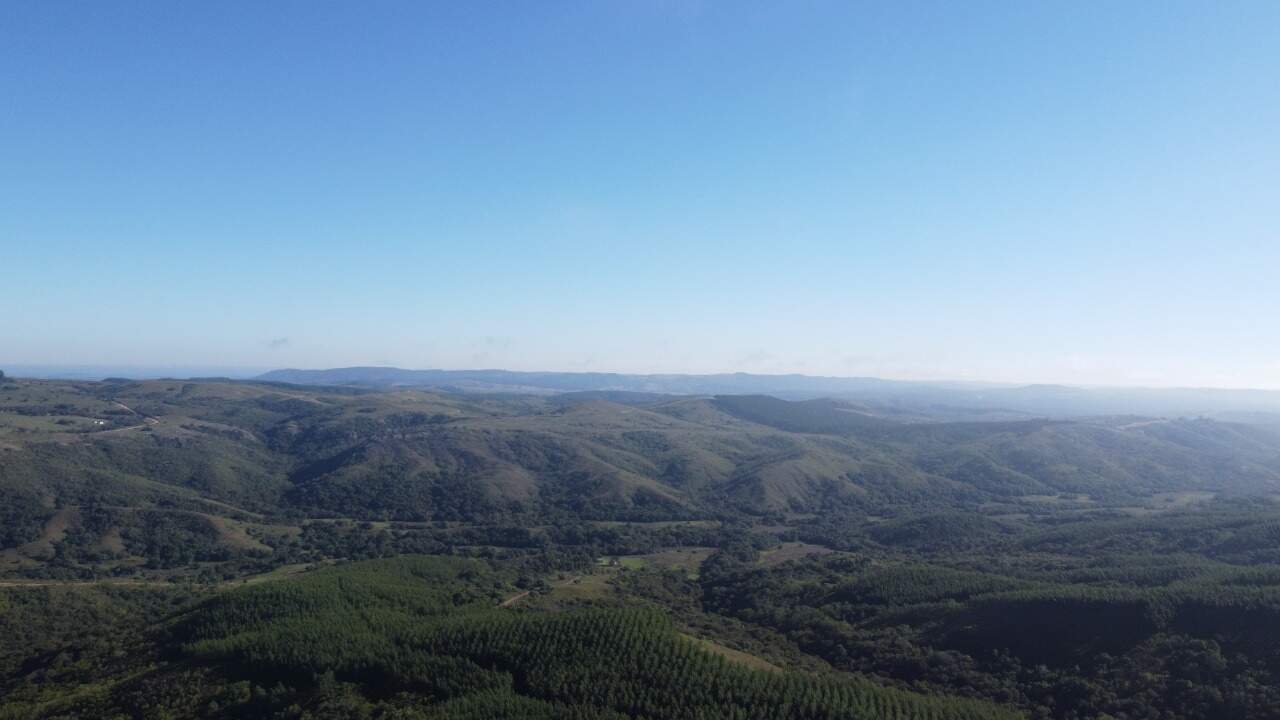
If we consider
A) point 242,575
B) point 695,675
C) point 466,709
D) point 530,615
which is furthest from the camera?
point 242,575

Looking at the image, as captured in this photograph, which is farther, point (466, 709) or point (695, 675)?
point (695, 675)

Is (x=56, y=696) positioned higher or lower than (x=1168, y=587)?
lower

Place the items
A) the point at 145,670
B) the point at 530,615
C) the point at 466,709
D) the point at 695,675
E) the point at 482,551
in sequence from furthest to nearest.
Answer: the point at 482,551 → the point at 530,615 → the point at 145,670 → the point at 695,675 → the point at 466,709

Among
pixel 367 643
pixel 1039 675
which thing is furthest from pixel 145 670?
pixel 1039 675

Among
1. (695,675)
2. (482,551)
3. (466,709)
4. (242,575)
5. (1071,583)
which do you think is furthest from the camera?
(482,551)

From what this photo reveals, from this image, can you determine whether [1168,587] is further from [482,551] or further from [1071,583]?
[482,551]

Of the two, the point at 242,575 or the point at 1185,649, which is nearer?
the point at 1185,649

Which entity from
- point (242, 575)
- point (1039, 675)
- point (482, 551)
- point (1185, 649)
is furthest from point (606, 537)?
point (1185, 649)

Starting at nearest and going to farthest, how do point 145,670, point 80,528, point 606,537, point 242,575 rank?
point 145,670
point 242,575
point 80,528
point 606,537

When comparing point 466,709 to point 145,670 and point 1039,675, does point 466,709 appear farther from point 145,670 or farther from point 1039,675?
point 1039,675
